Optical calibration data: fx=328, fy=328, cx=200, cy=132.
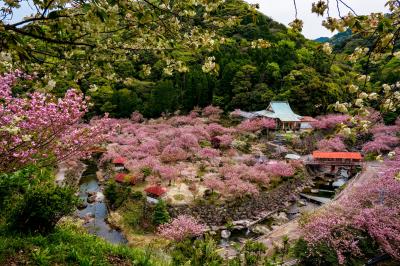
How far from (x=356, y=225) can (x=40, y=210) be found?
12466mm

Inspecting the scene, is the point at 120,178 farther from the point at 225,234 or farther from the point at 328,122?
the point at 328,122

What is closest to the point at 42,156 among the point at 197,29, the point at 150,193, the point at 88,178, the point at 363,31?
the point at 197,29

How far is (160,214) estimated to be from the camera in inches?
729

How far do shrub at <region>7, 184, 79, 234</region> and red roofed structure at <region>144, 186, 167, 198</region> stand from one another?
12755 mm

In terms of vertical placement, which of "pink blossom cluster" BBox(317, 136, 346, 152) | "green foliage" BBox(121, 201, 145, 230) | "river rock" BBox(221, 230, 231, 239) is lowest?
"river rock" BBox(221, 230, 231, 239)

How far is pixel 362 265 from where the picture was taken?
1302cm

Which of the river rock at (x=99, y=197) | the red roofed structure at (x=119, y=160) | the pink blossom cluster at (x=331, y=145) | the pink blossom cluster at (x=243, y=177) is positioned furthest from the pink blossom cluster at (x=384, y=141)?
the river rock at (x=99, y=197)

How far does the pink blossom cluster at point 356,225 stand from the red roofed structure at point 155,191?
9.43 meters

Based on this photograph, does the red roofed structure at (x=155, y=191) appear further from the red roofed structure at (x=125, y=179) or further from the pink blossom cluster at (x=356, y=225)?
the pink blossom cluster at (x=356, y=225)

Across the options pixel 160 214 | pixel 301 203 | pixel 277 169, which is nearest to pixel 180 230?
pixel 160 214

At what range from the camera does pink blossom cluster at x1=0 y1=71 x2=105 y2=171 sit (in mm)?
7426

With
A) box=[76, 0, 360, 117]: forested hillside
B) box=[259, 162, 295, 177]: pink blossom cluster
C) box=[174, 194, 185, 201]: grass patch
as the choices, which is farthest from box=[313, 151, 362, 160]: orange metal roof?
box=[174, 194, 185, 201]: grass patch

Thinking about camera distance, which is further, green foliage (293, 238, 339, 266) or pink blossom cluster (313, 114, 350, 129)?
pink blossom cluster (313, 114, 350, 129)

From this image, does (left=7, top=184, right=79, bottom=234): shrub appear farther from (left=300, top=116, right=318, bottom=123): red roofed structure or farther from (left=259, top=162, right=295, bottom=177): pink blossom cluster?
(left=300, top=116, right=318, bottom=123): red roofed structure
